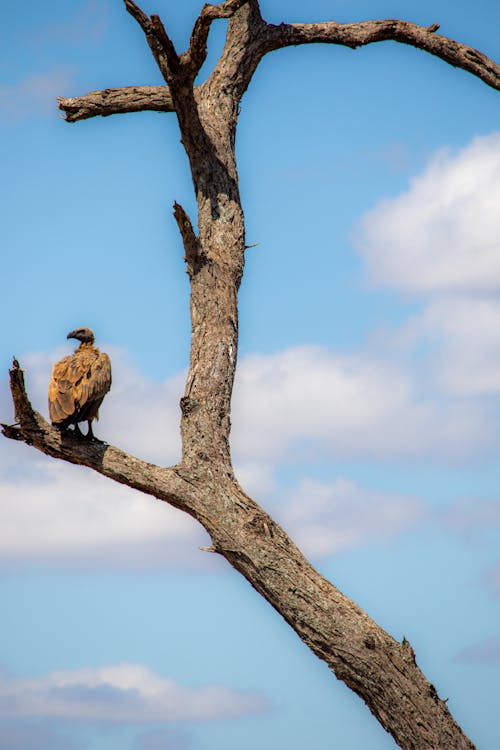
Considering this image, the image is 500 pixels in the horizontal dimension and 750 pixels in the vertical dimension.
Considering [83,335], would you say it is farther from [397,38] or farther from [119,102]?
[397,38]

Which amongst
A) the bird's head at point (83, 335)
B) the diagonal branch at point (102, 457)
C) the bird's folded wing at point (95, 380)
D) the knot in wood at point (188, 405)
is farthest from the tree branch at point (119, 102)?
the diagonal branch at point (102, 457)

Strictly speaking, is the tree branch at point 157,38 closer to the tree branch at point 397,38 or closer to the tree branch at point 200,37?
the tree branch at point 200,37

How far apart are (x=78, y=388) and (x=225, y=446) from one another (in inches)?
59.1

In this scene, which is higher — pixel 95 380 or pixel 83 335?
pixel 83 335

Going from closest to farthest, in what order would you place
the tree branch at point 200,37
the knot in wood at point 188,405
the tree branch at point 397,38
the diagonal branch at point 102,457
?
the diagonal branch at point 102,457
the knot in wood at point 188,405
the tree branch at point 200,37
the tree branch at point 397,38

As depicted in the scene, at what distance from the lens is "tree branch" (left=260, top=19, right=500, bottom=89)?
1178 cm

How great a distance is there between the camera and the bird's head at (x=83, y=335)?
36.2ft

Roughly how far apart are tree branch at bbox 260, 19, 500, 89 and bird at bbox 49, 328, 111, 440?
4.45 metres

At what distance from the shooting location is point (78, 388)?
371 inches

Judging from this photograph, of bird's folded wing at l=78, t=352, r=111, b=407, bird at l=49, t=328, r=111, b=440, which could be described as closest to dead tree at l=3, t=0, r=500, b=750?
bird at l=49, t=328, r=111, b=440

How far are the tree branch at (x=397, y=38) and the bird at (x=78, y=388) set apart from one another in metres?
4.45

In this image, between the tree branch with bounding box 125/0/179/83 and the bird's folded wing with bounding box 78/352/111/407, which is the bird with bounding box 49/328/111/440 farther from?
the tree branch with bounding box 125/0/179/83

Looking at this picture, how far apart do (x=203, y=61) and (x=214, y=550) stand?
478 cm

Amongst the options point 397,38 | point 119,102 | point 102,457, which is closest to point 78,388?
point 102,457
